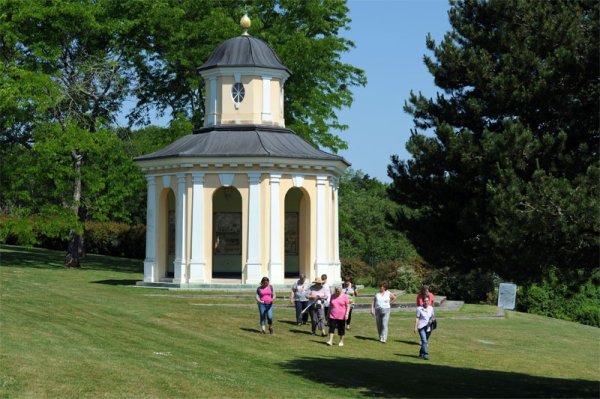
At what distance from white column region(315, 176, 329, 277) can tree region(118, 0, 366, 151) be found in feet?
36.5

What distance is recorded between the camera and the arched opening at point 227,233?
143 feet

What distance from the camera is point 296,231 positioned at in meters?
43.9

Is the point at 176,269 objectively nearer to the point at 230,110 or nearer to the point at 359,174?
the point at 230,110

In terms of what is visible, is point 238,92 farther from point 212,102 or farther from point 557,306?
point 557,306

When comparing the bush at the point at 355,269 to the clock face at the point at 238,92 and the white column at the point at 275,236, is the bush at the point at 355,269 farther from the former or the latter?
the clock face at the point at 238,92

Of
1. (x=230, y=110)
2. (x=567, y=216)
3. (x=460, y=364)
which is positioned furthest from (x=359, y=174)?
(x=567, y=216)

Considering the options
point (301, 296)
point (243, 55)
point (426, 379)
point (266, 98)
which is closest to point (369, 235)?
point (266, 98)

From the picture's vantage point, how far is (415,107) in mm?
23156

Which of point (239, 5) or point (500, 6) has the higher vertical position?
point (239, 5)

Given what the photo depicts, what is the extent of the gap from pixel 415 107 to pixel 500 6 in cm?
346

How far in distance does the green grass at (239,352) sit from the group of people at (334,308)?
1.64 ft

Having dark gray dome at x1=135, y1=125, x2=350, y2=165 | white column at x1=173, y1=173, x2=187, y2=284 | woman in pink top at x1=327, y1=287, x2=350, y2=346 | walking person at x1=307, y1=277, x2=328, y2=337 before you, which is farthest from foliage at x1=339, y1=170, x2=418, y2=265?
woman in pink top at x1=327, y1=287, x2=350, y2=346

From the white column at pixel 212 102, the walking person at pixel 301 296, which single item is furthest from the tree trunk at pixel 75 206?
the walking person at pixel 301 296

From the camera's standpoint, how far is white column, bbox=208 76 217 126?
1690 inches
